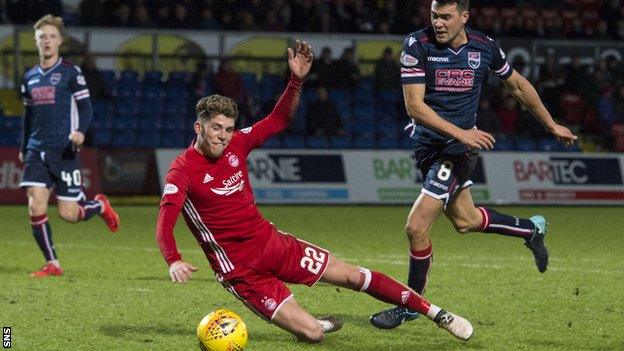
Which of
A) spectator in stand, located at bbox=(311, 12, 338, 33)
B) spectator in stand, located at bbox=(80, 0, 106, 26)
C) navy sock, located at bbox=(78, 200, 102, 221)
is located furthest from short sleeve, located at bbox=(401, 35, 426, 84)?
spectator in stand, located at bbox=(311, 12, 338, 33)

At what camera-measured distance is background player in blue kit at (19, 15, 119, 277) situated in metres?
10.3

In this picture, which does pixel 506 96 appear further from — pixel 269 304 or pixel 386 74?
pixel 269 304

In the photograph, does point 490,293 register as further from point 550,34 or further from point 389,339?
point 550,34

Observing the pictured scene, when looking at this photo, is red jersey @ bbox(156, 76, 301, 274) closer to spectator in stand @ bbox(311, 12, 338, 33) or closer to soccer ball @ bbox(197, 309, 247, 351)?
soccer ball @ bbox(197, 309, 247, 351)

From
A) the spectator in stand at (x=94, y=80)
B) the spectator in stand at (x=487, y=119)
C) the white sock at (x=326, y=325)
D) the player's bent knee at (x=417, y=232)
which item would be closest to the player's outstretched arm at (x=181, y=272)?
the white sock at (x=326, y=325)

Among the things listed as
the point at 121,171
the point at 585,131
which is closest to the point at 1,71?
the point at 121,171

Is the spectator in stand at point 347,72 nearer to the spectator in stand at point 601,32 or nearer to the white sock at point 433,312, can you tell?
the spectator in stand at point 601,32

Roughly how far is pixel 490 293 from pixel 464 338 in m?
2.35

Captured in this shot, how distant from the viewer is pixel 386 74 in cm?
2195

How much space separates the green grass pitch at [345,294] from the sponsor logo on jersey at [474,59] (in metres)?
1.69

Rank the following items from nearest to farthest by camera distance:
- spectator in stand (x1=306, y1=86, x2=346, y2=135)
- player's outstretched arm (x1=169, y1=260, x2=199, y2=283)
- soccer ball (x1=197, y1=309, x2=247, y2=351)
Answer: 1. player's outstretched arm (x1=169, y1=260, x2=199, y2=283)
2. soccer ball (x1=197, y1=309, x2=247, y2=351)
3. spectator in stand (x1=306, y1=86, x2=346, y2=135)

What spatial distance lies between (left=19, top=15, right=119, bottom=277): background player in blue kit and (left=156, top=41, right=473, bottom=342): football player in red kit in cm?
365

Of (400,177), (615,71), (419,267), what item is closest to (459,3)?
(419,267)

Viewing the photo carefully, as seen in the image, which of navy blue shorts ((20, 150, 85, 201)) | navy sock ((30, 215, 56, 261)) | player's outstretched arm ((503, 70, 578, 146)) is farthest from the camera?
navy blue shorts ((20, 150, 85, 201))
